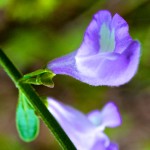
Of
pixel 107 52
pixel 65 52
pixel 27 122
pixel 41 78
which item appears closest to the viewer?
pixel 107 52

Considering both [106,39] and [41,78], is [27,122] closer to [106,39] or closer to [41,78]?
[41,78]

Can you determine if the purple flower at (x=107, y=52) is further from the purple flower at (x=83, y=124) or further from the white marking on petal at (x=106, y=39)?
the purple flower at (x=83, y=124)

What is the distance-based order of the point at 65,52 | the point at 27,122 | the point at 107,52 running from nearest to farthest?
the point at 107,52 → the point at 27,122 → the point at 65,52

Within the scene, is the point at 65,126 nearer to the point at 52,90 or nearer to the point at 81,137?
the point at 81,137

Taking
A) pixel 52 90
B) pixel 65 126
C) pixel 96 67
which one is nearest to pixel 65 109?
pixel 65 126

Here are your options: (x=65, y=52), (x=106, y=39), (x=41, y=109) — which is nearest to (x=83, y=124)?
(x=41, y=109)

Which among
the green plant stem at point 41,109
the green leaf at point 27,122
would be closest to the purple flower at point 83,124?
the green leaf at point 27,122
